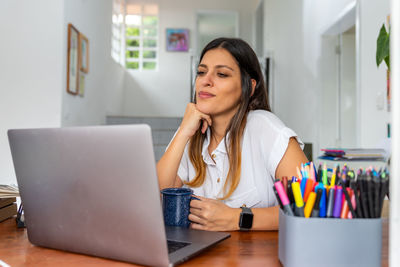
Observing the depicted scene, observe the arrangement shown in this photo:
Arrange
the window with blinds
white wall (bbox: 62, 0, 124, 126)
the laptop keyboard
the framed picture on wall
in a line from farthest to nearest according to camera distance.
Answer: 1. the window with blinds
2. white wall (bbox: 62, 0, 124, 126)
3. the framed picture on wall
4. the laptop keyboard

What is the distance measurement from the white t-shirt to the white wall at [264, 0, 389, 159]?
1607 mm

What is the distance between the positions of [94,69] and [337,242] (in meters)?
4.64

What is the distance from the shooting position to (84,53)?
4.24 metres

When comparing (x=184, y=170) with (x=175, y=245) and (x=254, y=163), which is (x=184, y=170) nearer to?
(x=254, y=163)

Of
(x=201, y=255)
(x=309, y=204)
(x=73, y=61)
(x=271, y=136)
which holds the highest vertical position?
(x=73, y=61)

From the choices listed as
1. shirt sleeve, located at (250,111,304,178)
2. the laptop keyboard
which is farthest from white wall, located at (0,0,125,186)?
the laptop keyboard

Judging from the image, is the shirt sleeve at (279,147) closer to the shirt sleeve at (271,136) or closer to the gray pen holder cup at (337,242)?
the shirt sleeve at (271,136)

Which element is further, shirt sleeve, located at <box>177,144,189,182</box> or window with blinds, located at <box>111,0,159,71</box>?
window with blinds, located at <box>111,0,159,71</box>

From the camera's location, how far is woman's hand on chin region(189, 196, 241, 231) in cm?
86

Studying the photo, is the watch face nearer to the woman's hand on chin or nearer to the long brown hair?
the woman's hand on chin

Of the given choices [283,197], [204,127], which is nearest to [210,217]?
[283,197]

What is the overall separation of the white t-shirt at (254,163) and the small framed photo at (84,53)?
10.1ft

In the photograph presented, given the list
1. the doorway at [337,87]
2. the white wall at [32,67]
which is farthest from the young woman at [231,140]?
the doorway at [337,87]

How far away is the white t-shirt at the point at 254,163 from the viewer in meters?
1.20
